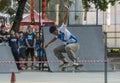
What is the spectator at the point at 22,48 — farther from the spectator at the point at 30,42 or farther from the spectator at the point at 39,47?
the spectator at the point at 39,47

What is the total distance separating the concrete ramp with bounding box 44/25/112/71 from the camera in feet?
71.6

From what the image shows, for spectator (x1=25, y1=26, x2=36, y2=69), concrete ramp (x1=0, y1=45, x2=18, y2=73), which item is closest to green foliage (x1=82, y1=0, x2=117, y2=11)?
spectator (x1=25, y1=26, x2=36, y2=69)

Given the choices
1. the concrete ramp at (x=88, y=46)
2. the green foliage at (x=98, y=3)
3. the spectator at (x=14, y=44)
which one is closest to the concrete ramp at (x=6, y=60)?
the spectator at (x=14, y=44)

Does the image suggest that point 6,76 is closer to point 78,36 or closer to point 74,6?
point 78,36

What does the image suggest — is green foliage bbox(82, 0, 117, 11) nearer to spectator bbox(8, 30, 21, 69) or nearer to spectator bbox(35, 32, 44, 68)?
spectator bbox(35, 32, 44, 68)

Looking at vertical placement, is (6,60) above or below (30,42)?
below

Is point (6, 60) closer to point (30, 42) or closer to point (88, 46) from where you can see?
point (30, 42)

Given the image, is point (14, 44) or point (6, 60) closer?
point (6, 60)

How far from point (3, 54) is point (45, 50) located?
2020 mm

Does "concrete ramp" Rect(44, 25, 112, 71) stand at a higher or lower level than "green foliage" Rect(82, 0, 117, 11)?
lower

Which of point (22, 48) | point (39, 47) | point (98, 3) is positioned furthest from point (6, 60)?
point (98, 3)

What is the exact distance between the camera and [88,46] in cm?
2228

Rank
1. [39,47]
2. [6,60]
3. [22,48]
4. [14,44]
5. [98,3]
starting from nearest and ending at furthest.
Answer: [6,60] → [14,44] → [22,48] → [39,47] → [98,3]

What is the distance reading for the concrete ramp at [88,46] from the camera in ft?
71.6
